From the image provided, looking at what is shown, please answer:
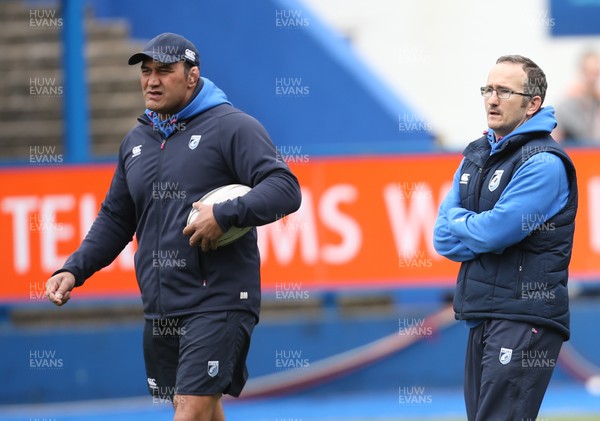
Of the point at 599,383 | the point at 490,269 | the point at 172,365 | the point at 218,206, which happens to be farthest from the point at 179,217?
the point at 599,383

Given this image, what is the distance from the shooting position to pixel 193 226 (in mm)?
5961

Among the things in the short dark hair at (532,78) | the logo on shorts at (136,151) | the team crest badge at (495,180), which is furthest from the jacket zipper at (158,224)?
the short dark hair at (532,78)

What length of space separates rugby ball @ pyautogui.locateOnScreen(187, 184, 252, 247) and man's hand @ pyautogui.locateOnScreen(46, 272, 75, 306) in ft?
2.40

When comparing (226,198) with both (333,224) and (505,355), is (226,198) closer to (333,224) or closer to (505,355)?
(505,355)

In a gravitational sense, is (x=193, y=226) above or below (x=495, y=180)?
below

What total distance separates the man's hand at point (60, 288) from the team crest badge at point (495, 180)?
2.12 metres

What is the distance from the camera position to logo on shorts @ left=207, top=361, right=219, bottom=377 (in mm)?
6082

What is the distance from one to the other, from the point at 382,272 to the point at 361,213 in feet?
1.74

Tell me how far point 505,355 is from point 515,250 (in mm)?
478

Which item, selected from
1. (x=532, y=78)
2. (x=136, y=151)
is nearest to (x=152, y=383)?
(x=136, y=151)

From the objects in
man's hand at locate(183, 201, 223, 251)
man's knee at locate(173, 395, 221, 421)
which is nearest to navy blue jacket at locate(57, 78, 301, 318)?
man's hand at locate(183, 201, 223, 251)

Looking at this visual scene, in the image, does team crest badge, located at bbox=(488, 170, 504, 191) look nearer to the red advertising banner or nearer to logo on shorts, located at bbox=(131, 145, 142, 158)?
logo on shorts, located at bbox=(131, 145, 142, 158)

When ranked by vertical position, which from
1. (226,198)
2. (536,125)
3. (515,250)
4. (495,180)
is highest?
(536,125)

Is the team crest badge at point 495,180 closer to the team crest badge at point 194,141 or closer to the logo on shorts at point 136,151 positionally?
the team crest badge at point 194,141
